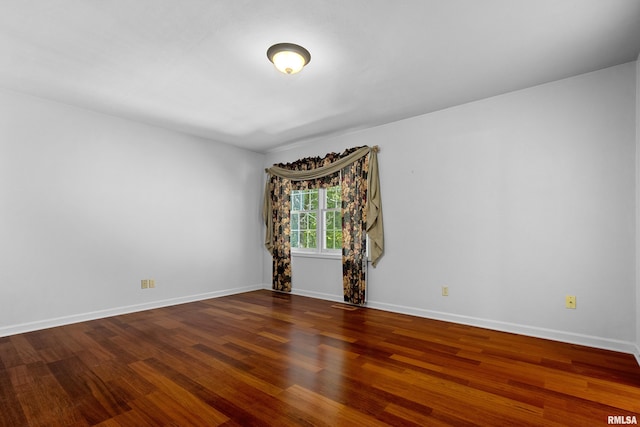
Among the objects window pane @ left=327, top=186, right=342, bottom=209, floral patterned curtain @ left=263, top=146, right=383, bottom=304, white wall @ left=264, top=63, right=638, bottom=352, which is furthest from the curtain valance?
window pane @ left=327, top=186, right=342, bottom=209

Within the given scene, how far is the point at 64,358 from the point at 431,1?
3830 mm

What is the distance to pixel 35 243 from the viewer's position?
3.40m

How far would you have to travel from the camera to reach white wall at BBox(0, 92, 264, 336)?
3316 millimetres

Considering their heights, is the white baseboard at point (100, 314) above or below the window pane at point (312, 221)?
below

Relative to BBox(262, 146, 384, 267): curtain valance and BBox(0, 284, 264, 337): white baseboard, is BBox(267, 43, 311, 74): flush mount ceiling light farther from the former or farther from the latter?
BBox(0, 284, 264, 337): white baseboard

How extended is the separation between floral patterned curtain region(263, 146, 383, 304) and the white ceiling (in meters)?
0.98

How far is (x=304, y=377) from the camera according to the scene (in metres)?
2.25

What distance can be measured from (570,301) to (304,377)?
8.48 feet

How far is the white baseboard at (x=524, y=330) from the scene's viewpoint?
2.74 m

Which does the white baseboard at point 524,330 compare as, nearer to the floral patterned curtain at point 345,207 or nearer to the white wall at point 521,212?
the white wall at point 521,212

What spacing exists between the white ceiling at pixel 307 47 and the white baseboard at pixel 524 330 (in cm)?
244

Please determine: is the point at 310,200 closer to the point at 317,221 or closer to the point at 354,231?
the point at 317,221

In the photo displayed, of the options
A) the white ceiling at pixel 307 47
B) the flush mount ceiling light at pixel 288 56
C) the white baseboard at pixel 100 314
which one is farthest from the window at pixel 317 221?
the flush mount ceiling light at pixel 288 56

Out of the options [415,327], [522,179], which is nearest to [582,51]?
[522,179]
